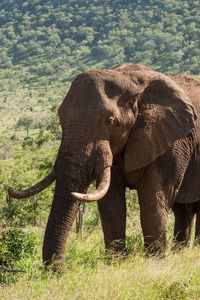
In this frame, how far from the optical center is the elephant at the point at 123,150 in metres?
7.18

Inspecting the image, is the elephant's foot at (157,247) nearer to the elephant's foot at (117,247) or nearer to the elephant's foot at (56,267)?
the elephant's foot at (117,247)

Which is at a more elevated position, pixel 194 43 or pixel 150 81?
pixel 150 81

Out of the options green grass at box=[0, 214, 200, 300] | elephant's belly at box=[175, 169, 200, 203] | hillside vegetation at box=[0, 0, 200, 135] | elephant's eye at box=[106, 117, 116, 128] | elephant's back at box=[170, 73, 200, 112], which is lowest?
hillside vegetation at box=[0, 0, 200, 135]

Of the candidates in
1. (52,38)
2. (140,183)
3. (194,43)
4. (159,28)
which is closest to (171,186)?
(140,183)

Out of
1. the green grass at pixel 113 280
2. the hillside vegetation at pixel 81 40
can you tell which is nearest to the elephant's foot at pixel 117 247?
the green grass at pixel 113 280

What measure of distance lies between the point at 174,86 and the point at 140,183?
4.44 feet

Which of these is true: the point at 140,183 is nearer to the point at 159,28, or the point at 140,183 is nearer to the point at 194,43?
the point at 194,43

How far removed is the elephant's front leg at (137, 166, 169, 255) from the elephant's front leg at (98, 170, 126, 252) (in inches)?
11.6

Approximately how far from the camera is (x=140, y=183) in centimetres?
865

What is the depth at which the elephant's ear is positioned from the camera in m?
8.23

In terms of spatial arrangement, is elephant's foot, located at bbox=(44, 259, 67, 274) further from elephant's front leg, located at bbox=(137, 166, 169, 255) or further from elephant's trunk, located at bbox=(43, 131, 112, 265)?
elephant's front leg, located at bbox=(137, 166, 169, 255)

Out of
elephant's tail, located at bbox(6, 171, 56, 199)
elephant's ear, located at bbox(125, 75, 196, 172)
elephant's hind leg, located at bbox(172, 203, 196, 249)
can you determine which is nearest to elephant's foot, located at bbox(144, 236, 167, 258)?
elephant's ear, located at bbox(125, 75, 196, 172)

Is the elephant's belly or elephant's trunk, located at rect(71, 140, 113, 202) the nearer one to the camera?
elephant's trunk, located at rect(71, 140, 113, 202)

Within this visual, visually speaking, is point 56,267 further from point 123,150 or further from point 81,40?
point 81,40
